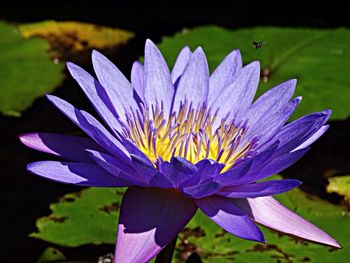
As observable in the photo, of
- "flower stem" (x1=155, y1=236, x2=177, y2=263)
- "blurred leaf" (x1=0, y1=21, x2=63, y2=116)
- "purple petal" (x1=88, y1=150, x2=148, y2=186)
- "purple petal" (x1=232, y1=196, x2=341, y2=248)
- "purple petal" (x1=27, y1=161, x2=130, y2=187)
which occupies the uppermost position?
"purple petal" (x1=88, y1=150, x2=148, y2=186)

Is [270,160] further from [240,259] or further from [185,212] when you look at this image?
[240,259]

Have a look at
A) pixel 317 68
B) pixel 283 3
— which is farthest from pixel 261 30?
pixel 283 3

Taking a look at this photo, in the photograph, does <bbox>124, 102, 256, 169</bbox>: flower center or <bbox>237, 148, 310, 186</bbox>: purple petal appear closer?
<bbox>237, 148, 310, 186</bbox>: purple petal

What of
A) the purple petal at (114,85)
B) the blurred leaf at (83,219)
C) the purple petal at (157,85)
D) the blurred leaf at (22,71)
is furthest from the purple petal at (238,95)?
the blurred leaf at (22,71)

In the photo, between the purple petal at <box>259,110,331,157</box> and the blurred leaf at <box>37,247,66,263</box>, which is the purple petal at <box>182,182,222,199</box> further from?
the blurred leaf at <box>37,247,66,263</box>

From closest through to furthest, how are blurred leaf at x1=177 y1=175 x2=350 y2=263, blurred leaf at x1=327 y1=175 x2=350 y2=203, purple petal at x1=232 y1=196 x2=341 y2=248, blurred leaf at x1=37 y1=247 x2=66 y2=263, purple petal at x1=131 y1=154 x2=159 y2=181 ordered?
purple petal at x1=131 y1=154 x2=159 y2=181, purple petal at x1=232 y1=196 x2=341 y2=248, blurred leaf at x1=177 y1=175 x2=350 y2=263, blurred leaf at x1=37 y1=247 x2=66 y2=263, blurred leaf at x1=327 y1=175 x2=350 y2=203

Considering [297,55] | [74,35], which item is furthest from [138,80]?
[74,35]

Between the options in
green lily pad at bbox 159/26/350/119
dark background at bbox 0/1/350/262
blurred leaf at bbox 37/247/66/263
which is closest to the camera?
blurred leaf at bbox 37/247/66/263

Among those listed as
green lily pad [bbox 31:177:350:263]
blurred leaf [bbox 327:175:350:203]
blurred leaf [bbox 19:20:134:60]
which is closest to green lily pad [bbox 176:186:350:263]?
green lily pad [bbox 31:177:350:263]
